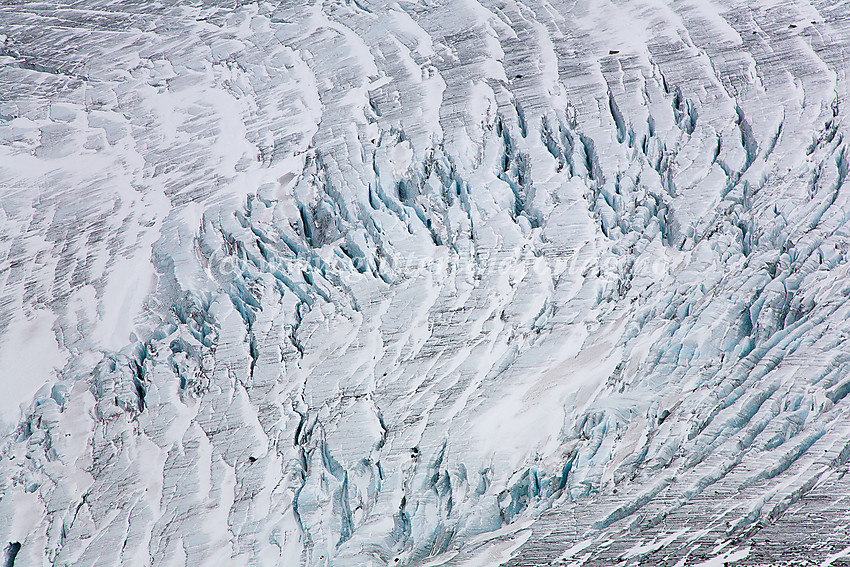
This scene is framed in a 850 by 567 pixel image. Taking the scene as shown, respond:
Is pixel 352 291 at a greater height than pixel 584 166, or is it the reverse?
pixel 584 166

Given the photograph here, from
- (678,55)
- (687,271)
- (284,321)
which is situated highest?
(678,55)

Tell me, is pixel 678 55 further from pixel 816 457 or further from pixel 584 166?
pixel 816 457

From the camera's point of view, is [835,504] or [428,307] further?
[428,307]

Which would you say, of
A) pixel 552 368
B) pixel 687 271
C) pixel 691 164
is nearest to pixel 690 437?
pixel 552 368

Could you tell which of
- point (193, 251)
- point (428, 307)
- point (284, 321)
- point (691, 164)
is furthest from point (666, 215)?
point (193, 251)

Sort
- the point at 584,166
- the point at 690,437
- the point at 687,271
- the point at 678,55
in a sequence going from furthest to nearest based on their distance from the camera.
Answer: the point at 678,55
the point at 584,166
the point at 687,271
the point at 690,437

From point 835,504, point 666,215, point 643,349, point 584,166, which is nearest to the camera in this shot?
point 835,504
